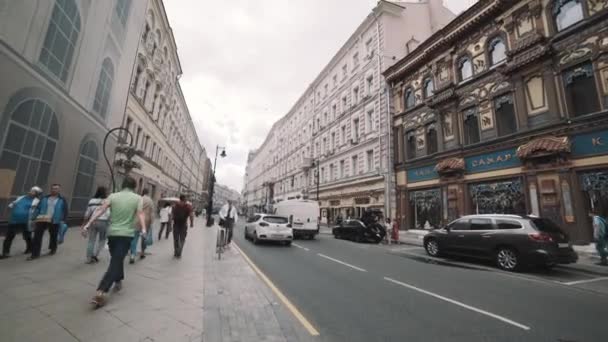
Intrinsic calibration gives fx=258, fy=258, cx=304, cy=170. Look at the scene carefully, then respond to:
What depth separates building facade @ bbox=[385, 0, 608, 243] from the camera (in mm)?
→ 11125

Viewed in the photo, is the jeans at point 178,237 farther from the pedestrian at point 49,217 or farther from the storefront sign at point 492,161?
the storefront sign at point 492,161

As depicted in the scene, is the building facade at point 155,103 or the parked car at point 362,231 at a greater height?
the building facade at point 155,103

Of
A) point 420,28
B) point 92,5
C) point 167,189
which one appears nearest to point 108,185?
point 92,5

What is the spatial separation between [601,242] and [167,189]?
35885 millimetres

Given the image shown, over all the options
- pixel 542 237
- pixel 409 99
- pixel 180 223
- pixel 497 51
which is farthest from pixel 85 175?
pixel 497 51

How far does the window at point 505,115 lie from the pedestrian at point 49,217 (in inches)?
765

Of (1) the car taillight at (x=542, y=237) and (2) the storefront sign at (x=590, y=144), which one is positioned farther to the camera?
(2) the storefront sign at (x=590, y=144)

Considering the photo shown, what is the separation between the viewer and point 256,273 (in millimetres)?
6988

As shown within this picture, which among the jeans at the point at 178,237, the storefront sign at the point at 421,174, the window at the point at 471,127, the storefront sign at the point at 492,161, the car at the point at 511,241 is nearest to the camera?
the car at the point at 511,241

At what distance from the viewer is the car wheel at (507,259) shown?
27.8ft

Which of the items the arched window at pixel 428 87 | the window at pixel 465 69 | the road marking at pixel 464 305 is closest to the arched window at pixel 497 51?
the window at pixel 465 69

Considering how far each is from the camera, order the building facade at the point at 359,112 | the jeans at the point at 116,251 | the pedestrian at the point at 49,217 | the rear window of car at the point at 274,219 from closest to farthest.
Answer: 1. the jeans at the point at 116,251
2. the pedestrian at the point at 49,217
3. the rear window of car at the point at 274,219
4. the building facade at the point at 359,112

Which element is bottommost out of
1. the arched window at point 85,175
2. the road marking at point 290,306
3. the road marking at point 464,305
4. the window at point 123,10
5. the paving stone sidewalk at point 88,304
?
the road marking at point 290,306

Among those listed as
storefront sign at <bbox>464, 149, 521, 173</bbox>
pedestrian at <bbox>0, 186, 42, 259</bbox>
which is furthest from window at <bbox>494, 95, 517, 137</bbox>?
pedestrian at <bbox>0, 186, 42, 259</bbox>
